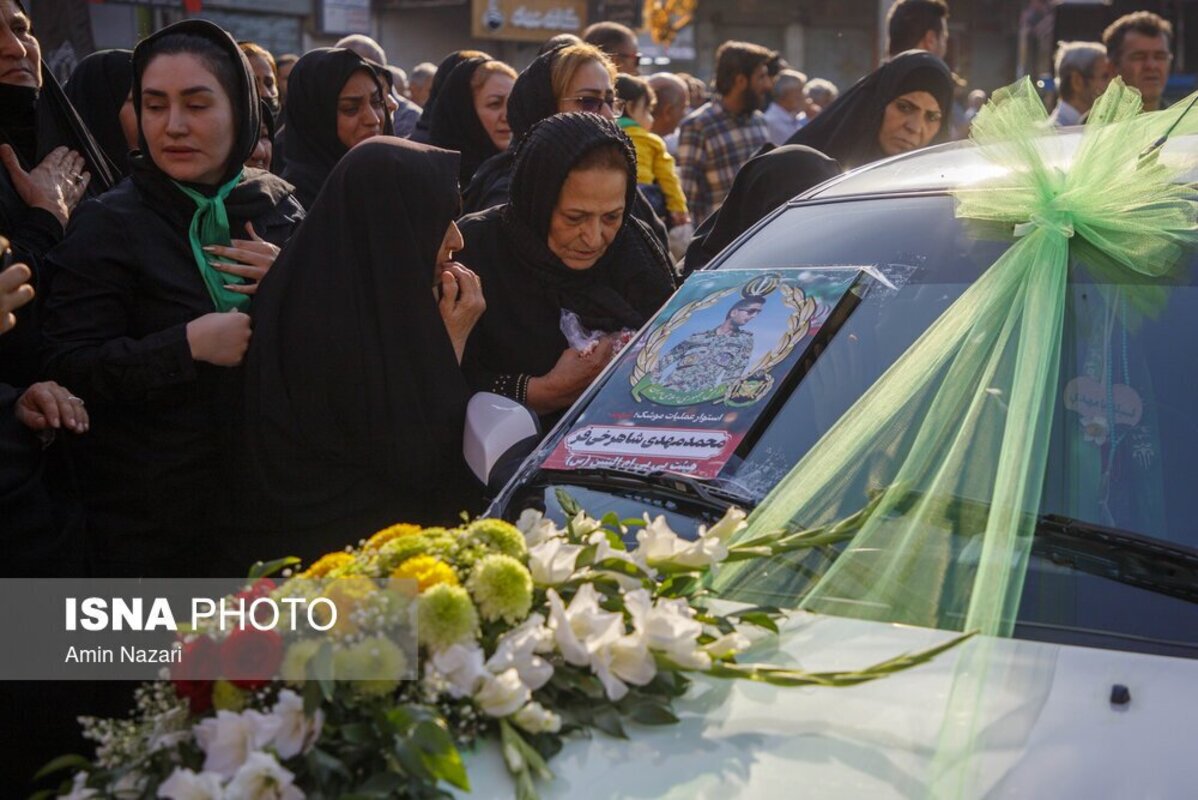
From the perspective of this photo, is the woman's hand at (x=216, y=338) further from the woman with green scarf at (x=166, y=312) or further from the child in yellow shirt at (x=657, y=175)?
the child in yellow shirt at (x=657, y=175)

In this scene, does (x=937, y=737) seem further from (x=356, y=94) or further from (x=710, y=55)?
(x=710, y=55)

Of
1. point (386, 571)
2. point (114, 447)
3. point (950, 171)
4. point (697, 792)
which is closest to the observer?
point (697, 792)

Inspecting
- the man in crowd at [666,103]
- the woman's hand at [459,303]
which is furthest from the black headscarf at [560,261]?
the man in crowd at [666,103]

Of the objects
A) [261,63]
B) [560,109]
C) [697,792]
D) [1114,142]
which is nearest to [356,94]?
[560,109]

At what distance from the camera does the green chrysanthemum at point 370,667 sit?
1.76m

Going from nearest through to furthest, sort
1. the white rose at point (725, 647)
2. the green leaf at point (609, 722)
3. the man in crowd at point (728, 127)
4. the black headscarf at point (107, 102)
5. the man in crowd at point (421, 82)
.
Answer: the green leaf at point (609, 722) < the white rose at point (725, 647) < the black headscarf at point (107, 102) < the man in crowd at point (728, 127) < the man in crowd at point (421, 82)

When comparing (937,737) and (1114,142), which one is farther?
(1114,142)

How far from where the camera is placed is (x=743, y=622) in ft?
6.76

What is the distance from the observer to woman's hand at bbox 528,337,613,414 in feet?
11.9

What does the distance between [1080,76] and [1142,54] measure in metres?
0.49

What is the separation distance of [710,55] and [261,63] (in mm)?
25554

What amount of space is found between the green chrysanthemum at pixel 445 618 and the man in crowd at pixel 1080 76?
655 cm

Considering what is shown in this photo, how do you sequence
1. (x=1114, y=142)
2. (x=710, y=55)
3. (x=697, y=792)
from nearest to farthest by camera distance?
(x=697, y=792), (x=1114, y=142), (x=710, y=55)

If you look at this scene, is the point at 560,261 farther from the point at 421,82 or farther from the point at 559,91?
the point at 421,82
